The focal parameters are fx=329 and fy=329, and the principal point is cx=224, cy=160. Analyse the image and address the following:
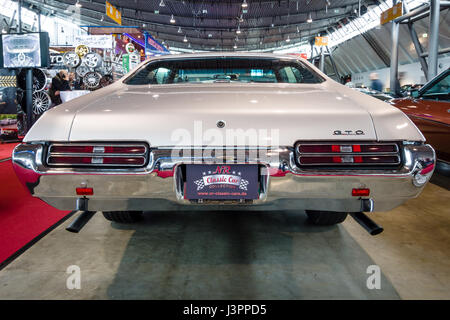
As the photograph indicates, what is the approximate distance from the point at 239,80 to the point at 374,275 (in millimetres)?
1552

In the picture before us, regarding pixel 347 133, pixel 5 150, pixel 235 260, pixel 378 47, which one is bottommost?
pixel 235 260

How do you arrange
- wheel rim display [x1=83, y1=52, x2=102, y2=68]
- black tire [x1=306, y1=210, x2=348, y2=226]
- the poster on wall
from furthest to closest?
wheel rim display [x1=83, y1=52, x2=102, y2=68], the poster on wall, black tire [x1=306, y1=210, x2=348, y2=226]

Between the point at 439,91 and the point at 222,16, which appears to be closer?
the point at 439,91

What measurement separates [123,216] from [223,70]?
52.1 inches

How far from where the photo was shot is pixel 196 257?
195cm

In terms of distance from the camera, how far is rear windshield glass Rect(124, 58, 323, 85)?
2.44 meters

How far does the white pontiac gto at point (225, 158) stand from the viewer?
1.38 meters

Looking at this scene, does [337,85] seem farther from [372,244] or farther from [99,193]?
[99,193]

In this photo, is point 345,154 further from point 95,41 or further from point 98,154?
point 95,41

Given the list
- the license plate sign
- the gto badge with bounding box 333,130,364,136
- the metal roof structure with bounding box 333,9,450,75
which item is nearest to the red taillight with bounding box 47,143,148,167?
the license plate sign

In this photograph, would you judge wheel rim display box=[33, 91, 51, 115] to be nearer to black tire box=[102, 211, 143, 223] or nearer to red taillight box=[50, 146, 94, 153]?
black tire box=[102, 211, 143, 223]

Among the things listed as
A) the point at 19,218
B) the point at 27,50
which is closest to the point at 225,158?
the point at 19,218

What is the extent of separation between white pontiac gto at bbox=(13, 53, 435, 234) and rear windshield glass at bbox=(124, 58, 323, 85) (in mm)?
1044

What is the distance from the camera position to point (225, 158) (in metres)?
1.37
